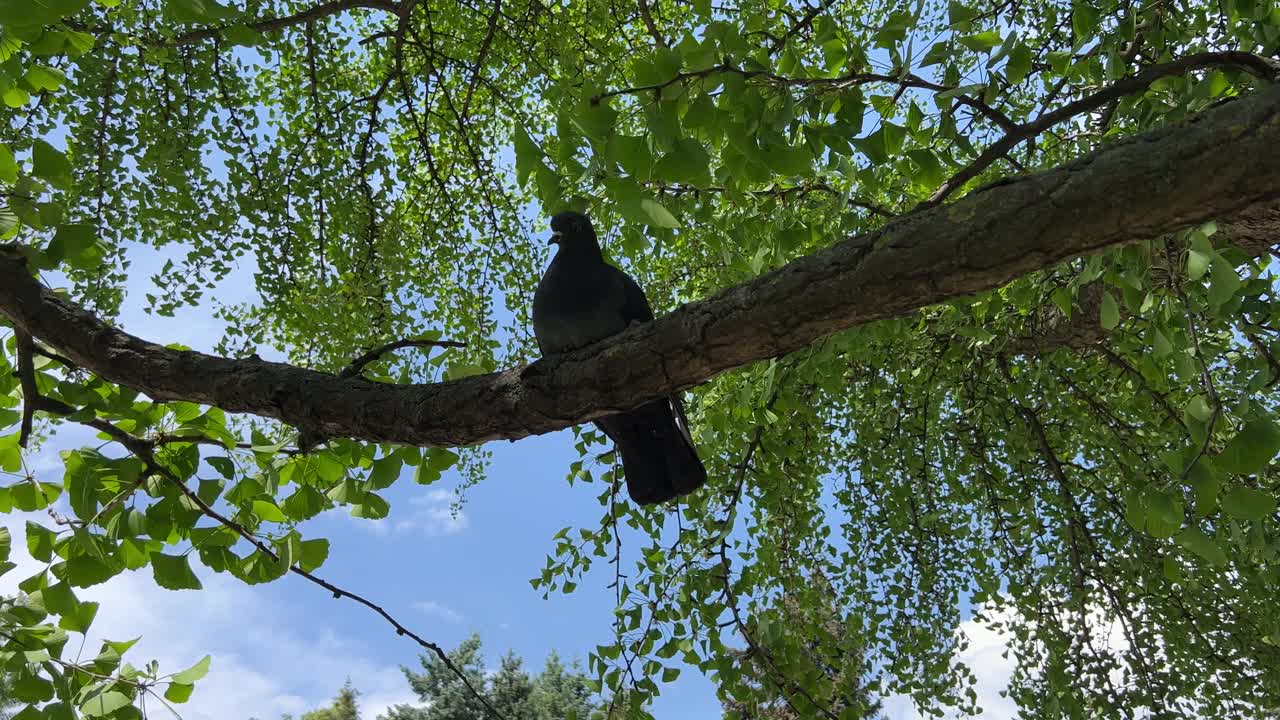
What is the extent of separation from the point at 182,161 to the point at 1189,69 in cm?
506

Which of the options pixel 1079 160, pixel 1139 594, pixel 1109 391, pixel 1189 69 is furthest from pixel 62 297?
pixel 1109 391

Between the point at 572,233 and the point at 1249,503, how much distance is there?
242 cm

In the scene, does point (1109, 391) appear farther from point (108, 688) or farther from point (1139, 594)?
point (108, 688)

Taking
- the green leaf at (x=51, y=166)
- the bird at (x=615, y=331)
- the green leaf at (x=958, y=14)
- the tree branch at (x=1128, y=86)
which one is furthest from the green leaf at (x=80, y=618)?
the green leaf at (x=958, y=14)

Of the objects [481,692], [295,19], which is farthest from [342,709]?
[295,19]

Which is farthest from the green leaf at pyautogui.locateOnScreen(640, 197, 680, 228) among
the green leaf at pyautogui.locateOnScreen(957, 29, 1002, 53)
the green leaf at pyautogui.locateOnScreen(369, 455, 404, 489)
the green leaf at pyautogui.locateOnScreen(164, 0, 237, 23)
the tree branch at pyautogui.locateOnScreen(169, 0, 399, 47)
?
the tree branch at pyautogui.locateOnScreen(169, 0, 399, 47)

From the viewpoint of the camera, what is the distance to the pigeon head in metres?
3.22

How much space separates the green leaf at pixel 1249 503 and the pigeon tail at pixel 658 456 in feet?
4.66

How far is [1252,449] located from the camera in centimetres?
144

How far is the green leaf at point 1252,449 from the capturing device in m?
1.44

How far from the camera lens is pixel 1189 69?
199cm

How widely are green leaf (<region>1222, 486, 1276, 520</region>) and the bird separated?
4.57 ft

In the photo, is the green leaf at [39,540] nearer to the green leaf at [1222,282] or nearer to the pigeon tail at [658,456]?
the pigeon tail at [658,456]

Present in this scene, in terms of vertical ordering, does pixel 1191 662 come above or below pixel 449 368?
above
